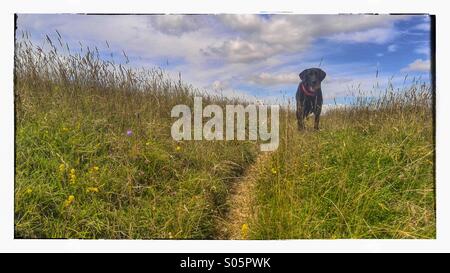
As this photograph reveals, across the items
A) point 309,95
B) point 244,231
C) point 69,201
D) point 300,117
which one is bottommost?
point 244,231

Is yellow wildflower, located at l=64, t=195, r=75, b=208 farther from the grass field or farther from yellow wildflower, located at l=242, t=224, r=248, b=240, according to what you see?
yellow wildflower, located at l=242, t=224, r=248, b=240

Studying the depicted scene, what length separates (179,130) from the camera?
241 cm

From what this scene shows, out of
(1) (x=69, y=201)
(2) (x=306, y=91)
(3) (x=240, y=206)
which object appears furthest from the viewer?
(2) (x=306, y=91)

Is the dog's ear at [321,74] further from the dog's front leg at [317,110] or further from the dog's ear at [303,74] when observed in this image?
the dog's front leg at [317,110]

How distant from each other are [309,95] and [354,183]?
0.78 metres

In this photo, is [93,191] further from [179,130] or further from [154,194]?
[179,130]

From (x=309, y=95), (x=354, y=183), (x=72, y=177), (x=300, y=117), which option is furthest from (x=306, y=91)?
(x=72, y=177)

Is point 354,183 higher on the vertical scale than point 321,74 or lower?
lower

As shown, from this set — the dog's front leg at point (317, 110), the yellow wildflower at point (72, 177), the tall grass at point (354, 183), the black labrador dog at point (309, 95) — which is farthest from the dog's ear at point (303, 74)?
the yellow wildflower at point (72, 177)

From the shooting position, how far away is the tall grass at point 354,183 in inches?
75.5

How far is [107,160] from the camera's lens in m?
2.24

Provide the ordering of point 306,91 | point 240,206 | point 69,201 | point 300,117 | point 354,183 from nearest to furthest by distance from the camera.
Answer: point 69,201 → point 354,183 → point 240,206 → point 306,91 → point 300,117

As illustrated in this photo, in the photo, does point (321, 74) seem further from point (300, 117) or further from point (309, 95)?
point (300, 117)

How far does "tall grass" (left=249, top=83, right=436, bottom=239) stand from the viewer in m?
1.92
